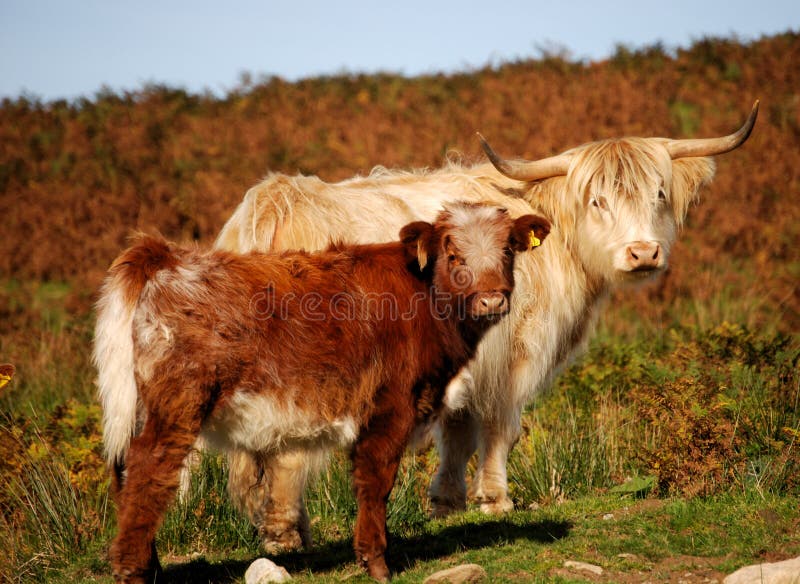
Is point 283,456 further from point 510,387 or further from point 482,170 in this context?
point 482,170

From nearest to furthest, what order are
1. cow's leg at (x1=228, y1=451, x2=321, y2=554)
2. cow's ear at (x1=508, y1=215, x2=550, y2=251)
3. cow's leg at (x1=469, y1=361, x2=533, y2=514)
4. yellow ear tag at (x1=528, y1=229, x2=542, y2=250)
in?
cow's ear at (x1=508, y1=215, x2=550, y2=251) → yellow ear tag at (x1=528, y1=229, x2=542, y2=250) → cow's leg at (x1=228, y1=451, x2=321, y2=554) → cow's leg at (x1=469, y1=361, x2=533, y2=514)

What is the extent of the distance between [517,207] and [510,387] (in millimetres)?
1412

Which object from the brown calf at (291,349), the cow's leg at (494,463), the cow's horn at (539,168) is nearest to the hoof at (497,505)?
the cow's leg at (494,463)

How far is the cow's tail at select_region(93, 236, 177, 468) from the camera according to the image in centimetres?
404

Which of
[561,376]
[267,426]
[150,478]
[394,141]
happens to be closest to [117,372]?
[150,478]

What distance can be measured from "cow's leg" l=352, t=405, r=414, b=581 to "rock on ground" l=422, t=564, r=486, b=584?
0.29 meters

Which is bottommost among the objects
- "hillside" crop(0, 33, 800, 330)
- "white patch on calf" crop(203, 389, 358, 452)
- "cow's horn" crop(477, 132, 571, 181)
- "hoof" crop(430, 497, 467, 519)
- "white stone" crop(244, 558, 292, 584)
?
"hoof" crop(430, 497, 467, 519)

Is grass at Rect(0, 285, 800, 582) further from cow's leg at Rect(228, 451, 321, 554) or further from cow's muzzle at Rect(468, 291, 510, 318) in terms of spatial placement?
cow's muzzle at Rect(468, 291, 510, 318)

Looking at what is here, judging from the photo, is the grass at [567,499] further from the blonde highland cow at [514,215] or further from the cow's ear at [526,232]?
the cow's ear at [526,232]

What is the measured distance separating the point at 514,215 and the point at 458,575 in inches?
126

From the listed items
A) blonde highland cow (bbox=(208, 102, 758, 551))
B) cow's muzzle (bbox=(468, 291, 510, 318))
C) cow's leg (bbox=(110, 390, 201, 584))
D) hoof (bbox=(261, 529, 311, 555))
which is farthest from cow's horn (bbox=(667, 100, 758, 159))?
cow's leg (bbox=(110, 390, 201, 584))

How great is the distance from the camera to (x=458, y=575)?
164 inches

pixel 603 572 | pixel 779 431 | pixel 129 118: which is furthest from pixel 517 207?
pixel 129 118

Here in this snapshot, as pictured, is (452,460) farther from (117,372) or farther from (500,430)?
(117,372)
